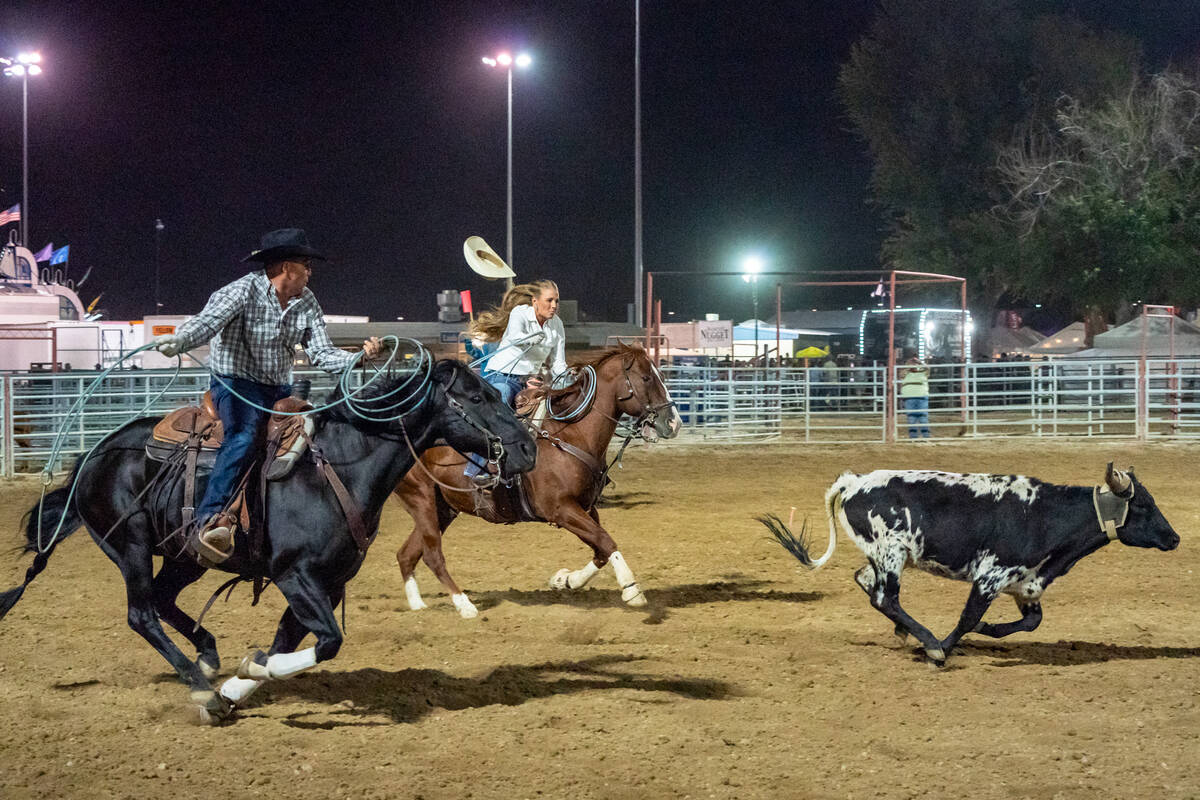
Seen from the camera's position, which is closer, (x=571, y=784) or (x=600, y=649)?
(x=571, y=784)

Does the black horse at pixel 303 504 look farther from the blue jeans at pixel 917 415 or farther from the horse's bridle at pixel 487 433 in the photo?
the blue jeans at pixel 917 415

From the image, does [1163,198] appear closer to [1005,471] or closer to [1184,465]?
[1184,465]

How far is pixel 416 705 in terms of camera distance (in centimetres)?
483

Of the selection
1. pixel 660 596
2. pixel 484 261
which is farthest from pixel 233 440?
pixel 484 261

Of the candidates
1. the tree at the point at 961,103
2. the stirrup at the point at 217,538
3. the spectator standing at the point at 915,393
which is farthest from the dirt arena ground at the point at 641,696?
the tree at the point at 961,103

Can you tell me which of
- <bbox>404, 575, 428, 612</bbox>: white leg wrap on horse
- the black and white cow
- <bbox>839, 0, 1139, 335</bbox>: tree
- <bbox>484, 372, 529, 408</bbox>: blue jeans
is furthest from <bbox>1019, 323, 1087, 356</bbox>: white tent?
<bbox>404, 575, 428, 612</bbox>: white leg wrap on horse

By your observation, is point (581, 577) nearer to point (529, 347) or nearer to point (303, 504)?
point (529, 347)

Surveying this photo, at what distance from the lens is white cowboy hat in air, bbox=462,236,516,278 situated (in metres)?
8.20

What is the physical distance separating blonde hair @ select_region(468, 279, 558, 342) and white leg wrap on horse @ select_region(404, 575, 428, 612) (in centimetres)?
186

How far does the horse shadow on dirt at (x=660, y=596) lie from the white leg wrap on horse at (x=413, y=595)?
0.36m

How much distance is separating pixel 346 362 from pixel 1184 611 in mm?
5098

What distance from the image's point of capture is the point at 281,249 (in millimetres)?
4516

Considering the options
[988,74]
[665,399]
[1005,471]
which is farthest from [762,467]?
[988,74]

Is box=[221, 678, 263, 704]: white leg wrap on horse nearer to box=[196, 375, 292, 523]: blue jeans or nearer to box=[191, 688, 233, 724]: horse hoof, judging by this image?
box=[191, 688, 233, 724]: horse hoof
